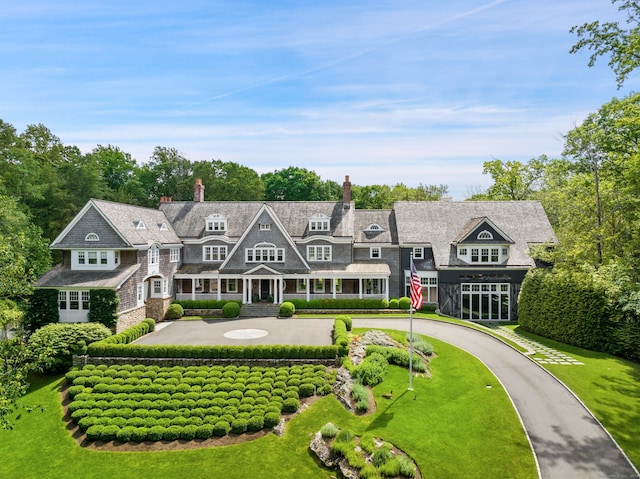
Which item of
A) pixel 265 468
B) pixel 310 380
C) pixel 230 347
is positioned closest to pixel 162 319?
pixel 230 347

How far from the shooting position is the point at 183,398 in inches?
873

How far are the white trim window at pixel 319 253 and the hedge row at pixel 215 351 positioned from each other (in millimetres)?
17225

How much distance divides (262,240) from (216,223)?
654cm

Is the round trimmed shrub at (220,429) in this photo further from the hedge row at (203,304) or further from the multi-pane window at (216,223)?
the multi-pane window at (216,223)

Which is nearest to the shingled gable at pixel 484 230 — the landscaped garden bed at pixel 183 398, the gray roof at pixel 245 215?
the gray roof at pixel 245 215

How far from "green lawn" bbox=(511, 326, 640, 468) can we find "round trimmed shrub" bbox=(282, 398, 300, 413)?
13841 millimetres

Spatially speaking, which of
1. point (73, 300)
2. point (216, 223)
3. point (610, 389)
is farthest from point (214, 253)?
point (610, 389)

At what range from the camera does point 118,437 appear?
63.6 ft

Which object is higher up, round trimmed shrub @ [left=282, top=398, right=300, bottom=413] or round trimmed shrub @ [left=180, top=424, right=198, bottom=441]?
round trimmed shrub @ [left=282, top=398, right=300, bottom=413]

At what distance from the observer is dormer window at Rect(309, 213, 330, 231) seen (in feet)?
140

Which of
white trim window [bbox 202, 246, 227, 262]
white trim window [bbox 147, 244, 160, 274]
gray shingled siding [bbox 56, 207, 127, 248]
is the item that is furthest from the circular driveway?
white trim window [bbox 202, 246, 227, 262]

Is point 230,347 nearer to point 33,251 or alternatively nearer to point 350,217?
point 350,217

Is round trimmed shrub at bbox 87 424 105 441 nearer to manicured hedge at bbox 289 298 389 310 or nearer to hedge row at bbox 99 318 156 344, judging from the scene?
hedge row at bbox 99 318 156 344

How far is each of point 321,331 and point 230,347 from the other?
25.0ft
